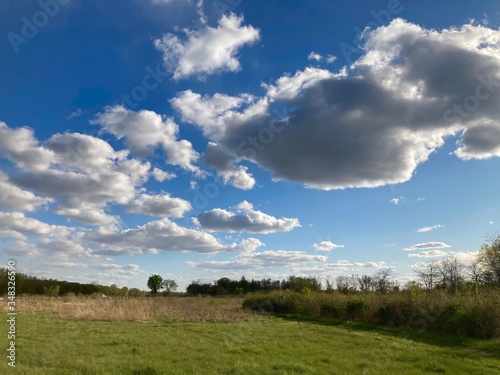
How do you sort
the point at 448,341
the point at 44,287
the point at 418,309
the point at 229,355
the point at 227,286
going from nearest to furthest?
the point at 229,355 → the point at 448,341 → the point at 418,309 → the point at 44,287 → the point at 227,286

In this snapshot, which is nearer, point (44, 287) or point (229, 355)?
point (229, 355)

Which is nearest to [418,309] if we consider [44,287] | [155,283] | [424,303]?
[424,303]

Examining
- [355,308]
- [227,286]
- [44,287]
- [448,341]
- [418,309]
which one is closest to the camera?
[448,341]

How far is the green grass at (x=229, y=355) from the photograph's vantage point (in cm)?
1099

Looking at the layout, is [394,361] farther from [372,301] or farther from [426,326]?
[372,301]

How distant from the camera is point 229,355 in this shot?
13141mm

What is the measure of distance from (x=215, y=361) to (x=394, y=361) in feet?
19.3

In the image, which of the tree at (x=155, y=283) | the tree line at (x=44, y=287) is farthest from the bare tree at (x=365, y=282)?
the tree at (x=155, y=283)

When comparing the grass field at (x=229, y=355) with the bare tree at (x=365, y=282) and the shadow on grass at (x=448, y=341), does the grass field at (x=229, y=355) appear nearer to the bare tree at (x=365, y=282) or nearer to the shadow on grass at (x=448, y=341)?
the shadow on grass at (x=448, y=341)

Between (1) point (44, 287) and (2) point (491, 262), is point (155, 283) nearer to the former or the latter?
(1) point (44, 287)

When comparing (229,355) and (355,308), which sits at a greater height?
(229,355)

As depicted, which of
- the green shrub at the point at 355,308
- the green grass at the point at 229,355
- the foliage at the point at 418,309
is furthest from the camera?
the green shrub at the point at 355,308

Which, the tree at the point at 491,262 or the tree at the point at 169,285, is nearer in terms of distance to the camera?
the tree at the point at 491,262

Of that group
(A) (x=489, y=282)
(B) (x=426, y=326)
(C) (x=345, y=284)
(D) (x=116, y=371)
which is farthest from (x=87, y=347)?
(C) (x=345, y=284)
